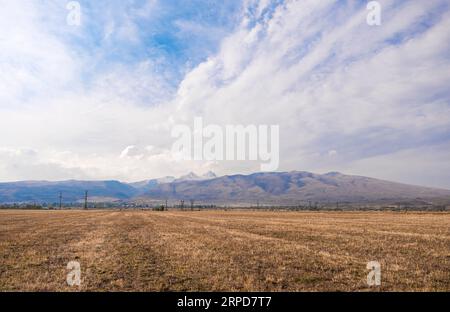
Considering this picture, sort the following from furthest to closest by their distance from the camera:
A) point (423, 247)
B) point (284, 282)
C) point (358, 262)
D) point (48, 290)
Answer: point (423, 247) < point (358, 262) < point (284, 282) < point (48, 290)

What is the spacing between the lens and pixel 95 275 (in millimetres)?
13586

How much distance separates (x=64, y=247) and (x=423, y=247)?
21602 millimetres

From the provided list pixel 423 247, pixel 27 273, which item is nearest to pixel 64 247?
pixel 27 273

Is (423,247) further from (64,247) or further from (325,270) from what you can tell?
(64,247)

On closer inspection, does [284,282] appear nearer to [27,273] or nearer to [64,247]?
[27,273]

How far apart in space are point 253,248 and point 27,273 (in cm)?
1189
